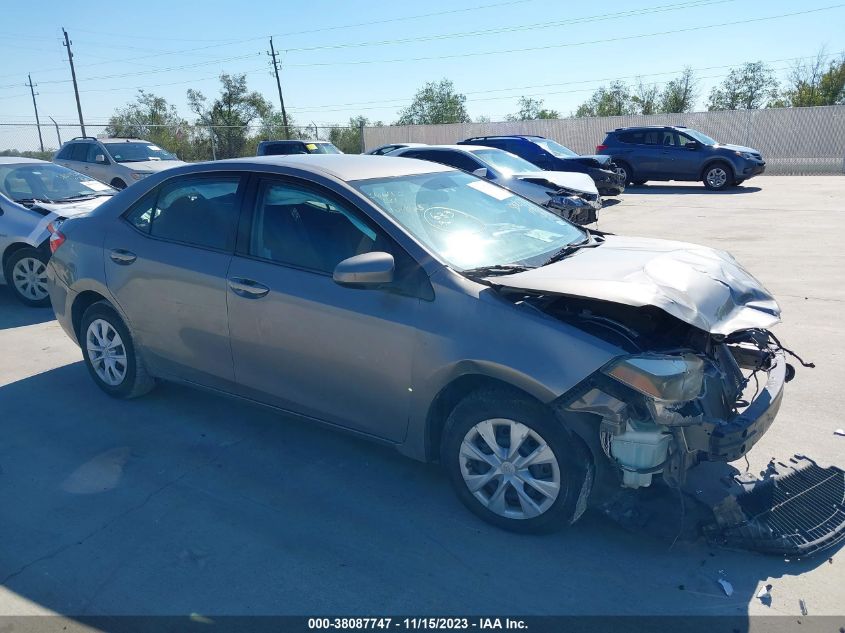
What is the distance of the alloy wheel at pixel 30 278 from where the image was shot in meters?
7.90

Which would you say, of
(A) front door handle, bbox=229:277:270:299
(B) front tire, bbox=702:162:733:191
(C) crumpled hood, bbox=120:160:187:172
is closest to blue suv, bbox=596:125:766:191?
(B) front tire, bbox=702:162:733:191

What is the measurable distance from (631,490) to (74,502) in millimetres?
2971

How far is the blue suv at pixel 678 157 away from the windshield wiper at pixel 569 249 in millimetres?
15995

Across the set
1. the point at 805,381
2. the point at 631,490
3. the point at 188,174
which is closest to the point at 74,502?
the point at 188,174

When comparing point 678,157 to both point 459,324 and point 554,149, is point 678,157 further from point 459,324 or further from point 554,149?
point 459,324

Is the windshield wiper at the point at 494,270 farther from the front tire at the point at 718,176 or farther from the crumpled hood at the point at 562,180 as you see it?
the front tire at the point at 718,176

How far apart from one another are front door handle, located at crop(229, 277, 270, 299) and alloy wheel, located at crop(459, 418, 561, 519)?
149 centimetres

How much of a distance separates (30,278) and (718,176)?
59.6 feet

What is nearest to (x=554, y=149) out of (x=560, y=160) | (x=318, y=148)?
(x=560, y=160)

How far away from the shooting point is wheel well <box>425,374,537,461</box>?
3.30 metres

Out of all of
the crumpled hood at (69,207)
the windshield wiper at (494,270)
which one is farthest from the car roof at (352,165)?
the crumpled hood at (69,207)

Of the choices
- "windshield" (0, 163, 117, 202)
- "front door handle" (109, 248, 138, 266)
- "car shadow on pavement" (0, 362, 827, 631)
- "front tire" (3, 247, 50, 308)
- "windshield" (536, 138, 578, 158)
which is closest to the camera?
"car shadow on pavement" (0, 362, 827, 631)

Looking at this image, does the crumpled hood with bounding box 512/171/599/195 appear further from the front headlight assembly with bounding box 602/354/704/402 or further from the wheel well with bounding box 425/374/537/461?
the front headlight assembly with bounding box 602/354/704/402

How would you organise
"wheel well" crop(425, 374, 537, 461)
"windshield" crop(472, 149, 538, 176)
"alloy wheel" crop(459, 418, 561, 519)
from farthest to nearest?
"windshield" crop(472, 149, 538, 176) → "wheel well" crop(425, 374, 537, 461) → "alloy wheel" crop(459, 418, 561, 519)
